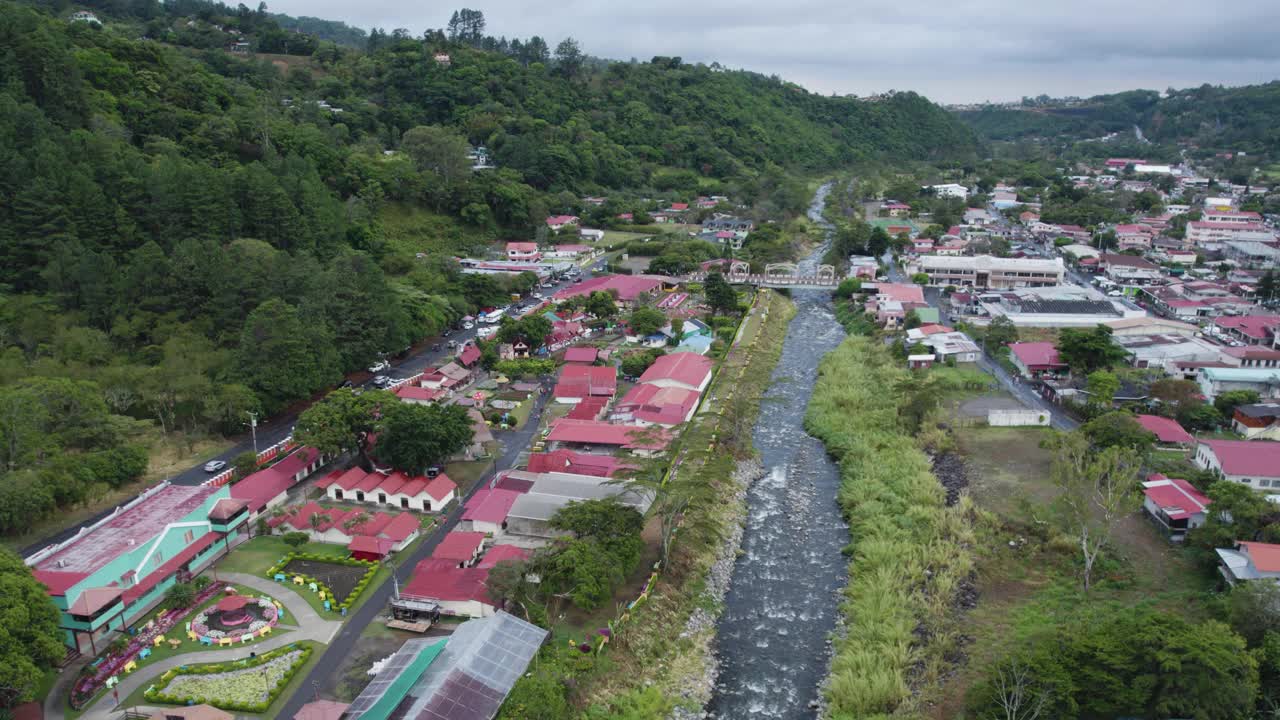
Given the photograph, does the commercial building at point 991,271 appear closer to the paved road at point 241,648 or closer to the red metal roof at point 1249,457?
the red metal roof at point 1249,457

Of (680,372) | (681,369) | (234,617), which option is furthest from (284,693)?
(681,369)

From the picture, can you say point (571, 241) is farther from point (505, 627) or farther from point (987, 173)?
point (987, 173)

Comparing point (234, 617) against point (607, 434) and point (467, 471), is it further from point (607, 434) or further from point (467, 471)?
point (607, 434)

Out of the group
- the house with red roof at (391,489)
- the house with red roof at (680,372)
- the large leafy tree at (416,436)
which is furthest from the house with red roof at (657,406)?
the house with red roof at (391,489)

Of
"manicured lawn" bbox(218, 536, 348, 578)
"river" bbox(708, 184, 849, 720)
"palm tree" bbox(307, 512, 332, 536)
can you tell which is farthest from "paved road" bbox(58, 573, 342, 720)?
"river" bbox(708, 184, 849, 720)

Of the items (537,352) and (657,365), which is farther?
(537,352)

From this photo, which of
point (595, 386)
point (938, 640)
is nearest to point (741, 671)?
point (938, 640)

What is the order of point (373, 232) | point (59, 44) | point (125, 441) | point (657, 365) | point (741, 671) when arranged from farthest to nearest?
1. point (373, 232)
2. point (59, 44)
3. point (657, 365)
4. point (125, 441)
5. point (741, 671)
